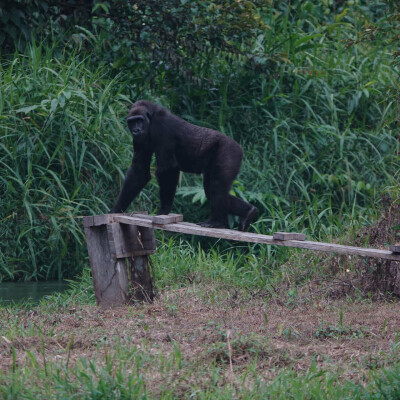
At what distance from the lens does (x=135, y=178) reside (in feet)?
21.5

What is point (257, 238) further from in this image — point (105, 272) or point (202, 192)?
point (202, 192)

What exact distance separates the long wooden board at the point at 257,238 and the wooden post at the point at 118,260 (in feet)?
0.54

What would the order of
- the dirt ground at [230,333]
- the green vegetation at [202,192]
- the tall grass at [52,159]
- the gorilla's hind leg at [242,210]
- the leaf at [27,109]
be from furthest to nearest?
the leaf at [27,109], the tall grass at [52,159], the gorilla's hind leg at [242,210], the dirt ground at [230,333], the green vegetation at [202,192]

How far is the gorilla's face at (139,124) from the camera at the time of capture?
6.41 metres

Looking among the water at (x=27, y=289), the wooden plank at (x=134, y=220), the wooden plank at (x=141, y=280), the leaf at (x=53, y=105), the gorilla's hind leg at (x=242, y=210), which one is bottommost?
the water at (x=27, y=289)

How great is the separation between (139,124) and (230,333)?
8.55ft

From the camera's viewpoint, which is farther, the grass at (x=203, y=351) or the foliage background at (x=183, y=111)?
the foliage background at (x=183, y=111)

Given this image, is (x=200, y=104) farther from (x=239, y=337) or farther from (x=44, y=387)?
(x=44, y=387)

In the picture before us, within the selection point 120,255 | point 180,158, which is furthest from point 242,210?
point 120,255

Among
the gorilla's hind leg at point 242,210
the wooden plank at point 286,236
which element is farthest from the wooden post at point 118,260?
the wooden plank at point 286,236

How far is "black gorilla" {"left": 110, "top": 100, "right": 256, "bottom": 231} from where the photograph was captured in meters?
6.37

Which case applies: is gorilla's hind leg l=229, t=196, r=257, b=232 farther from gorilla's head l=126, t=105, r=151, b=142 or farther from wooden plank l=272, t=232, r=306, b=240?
wooden plank l=272, t=232, r=306, b=240

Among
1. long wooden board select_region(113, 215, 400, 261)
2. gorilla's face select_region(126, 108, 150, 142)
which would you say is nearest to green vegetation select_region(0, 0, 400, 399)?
long wooden board select_region(113, 215, 400, 261)

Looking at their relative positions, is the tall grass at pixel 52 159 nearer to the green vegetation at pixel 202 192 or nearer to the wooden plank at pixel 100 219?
the green vegetation at pixel 202 192
